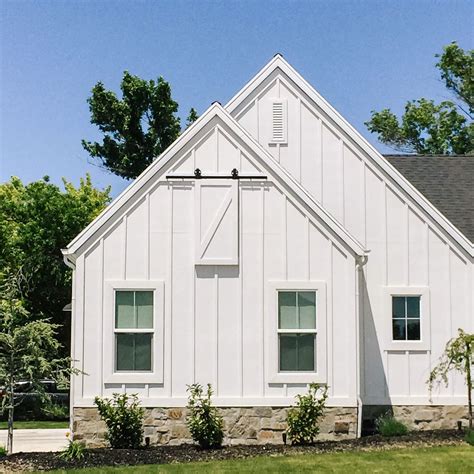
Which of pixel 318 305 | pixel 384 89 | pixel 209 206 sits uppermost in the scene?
pixel 384 89

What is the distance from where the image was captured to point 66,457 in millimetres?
11703

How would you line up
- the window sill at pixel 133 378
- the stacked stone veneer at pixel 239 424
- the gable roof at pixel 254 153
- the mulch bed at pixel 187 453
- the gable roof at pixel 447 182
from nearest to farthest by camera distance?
the mulch bed at pixel 187 453 → the stacked stone veneer at pixel 239 424 → the window sill at pixel 133 378 → the gable roof at pixel 254 153 → the gable roof at pixel 447 182

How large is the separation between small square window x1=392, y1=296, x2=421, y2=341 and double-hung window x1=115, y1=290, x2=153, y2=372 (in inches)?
191

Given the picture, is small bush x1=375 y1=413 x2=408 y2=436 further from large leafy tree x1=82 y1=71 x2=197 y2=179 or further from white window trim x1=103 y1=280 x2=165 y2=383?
large leafy tree x1=82 y1=71 x2=197 y2=179

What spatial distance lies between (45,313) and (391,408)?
15.1 meters

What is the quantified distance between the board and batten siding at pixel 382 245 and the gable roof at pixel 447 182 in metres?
1.45

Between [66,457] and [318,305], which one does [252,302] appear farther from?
[66,457]

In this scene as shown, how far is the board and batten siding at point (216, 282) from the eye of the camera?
13188mm

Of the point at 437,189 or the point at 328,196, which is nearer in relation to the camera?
the point at 328,196

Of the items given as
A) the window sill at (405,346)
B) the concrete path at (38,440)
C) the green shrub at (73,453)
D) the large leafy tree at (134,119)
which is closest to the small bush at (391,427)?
the window sill at (405,346)

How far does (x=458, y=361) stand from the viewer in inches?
541

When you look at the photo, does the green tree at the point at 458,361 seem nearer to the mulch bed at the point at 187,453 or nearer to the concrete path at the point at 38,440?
the mulch bed at the point at 187,453

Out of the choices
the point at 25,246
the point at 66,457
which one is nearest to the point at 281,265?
the point at 66,457

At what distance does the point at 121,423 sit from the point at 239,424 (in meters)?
1.98
